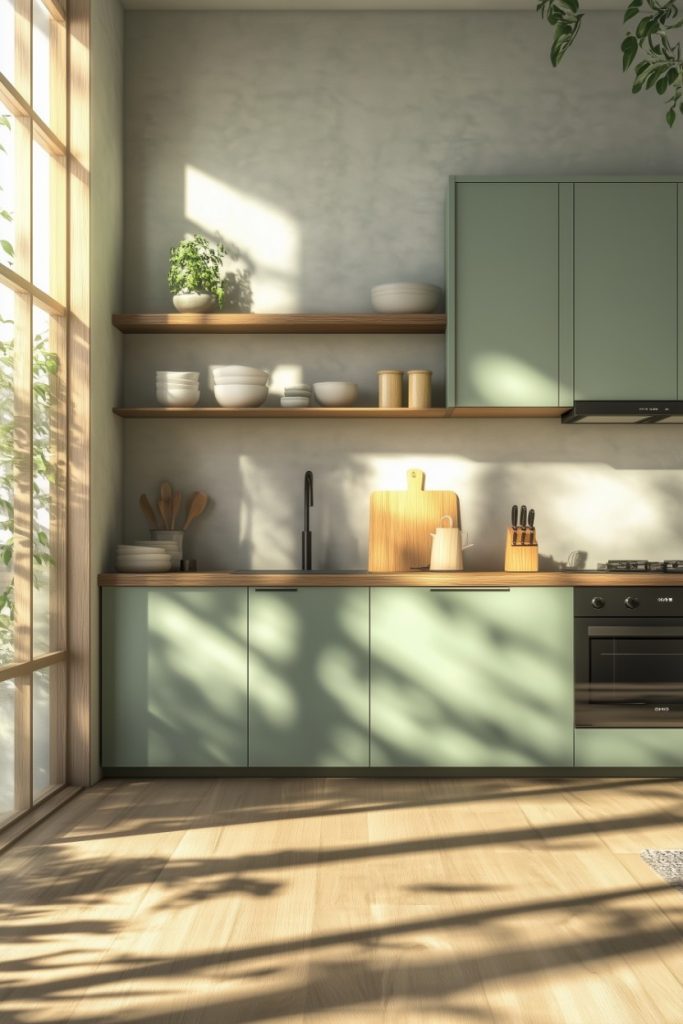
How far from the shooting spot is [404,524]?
4.36 metres

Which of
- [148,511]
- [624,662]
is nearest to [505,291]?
[624,662]

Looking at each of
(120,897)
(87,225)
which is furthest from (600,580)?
(87,225)

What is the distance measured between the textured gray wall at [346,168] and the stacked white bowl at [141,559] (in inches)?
17.7

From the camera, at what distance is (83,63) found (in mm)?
3875

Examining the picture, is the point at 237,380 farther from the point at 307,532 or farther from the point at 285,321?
the point at 307,532

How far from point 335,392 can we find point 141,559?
3.58ft

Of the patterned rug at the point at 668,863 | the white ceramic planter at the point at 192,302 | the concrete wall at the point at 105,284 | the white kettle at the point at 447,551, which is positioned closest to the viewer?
the patterned rug at the point at 668,863

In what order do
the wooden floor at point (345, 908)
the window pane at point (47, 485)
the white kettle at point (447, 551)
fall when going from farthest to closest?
the white kettle at point (447, 551), the window pane at point (47, 485), the wooden floor at point (345, 908)

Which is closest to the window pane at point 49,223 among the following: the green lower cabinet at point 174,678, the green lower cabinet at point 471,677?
the green lower cabinet at point 174,678

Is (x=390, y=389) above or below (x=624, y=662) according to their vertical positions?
above

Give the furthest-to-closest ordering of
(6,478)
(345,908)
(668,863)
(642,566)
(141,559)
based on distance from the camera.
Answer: (642,566) < (141,559) < (6,478) < (668,863) < (345,908)

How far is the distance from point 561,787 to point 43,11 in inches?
141

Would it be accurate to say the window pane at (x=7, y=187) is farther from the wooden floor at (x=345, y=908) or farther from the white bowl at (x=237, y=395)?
the wooden floor at (x=345, y=908)

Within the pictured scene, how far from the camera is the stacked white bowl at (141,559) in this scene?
13.3ft
